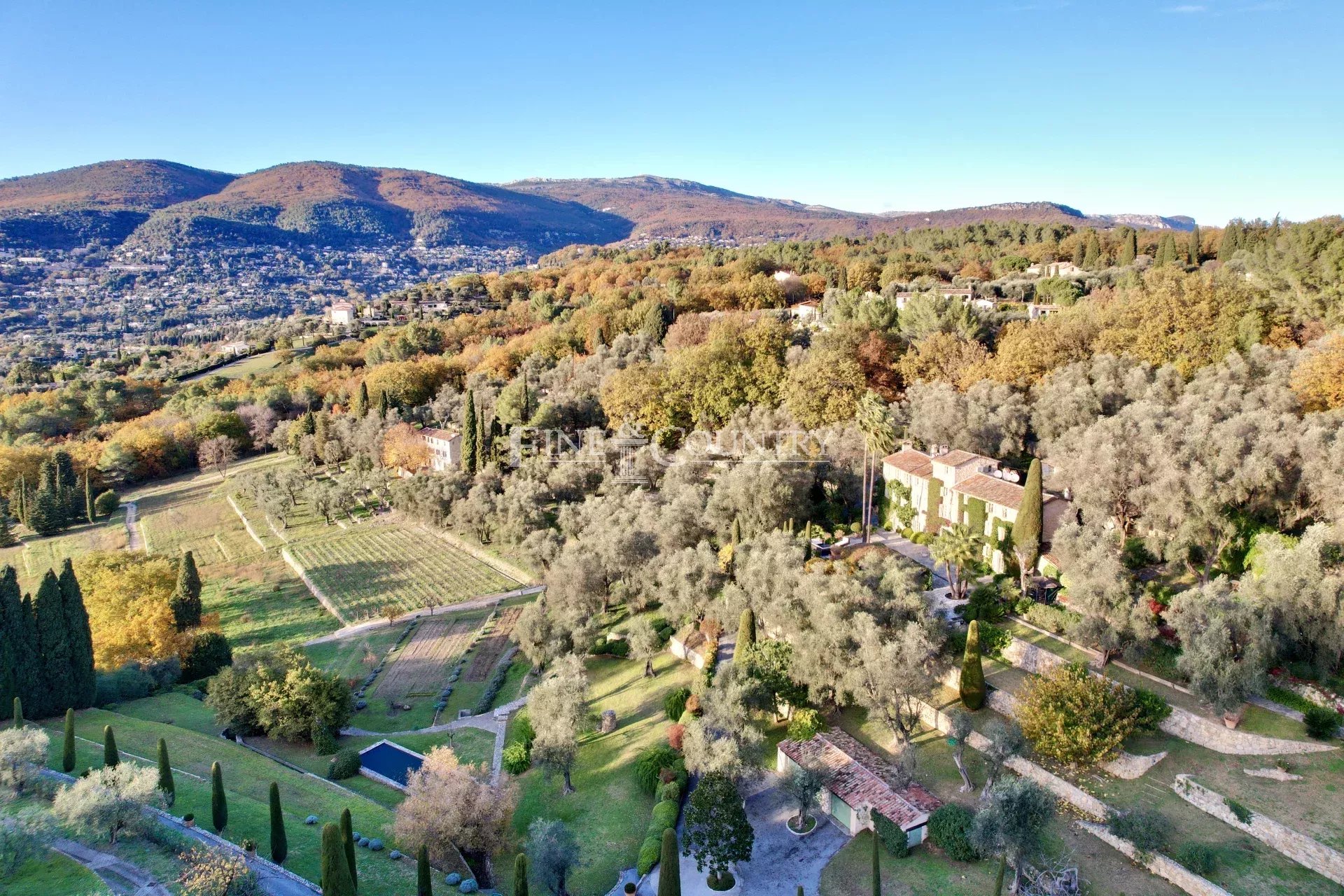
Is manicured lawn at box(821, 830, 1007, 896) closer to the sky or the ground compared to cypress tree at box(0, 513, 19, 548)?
closer to the sky

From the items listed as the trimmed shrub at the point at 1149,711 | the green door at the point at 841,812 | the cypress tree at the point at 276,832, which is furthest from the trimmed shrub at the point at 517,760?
the trimmed shrub at the point at 1149,711

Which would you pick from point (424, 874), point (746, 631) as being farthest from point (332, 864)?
point (746, 631)

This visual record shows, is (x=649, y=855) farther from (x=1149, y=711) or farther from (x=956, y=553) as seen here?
(x=956, y=553)

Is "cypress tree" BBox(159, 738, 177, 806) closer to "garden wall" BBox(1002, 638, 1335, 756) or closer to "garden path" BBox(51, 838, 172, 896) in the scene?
"garden path" BBox(51, 838, 172, 896)

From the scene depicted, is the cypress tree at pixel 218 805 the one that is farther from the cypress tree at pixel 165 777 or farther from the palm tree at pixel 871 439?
the palm tree at pixel 871 439

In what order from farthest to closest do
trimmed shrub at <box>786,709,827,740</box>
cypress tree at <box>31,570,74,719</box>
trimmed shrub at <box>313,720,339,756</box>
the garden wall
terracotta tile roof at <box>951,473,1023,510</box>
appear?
terracotta tile roof at <box>951,473,1023,510</box>
cypress tree at <box>31,570,74,719</box>
trimmed shrub at <box>313,720,339,756</box>
trimmed shrub at <box>786,709,827,740</box>
the garden wall

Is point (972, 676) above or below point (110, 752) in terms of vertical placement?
above

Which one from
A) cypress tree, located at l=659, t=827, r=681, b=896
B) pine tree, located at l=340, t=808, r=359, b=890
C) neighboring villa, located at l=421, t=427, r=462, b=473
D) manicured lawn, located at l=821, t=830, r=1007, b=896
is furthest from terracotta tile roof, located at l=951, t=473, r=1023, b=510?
neighboring villa, located at l=421, t=427, r=462, b=473
